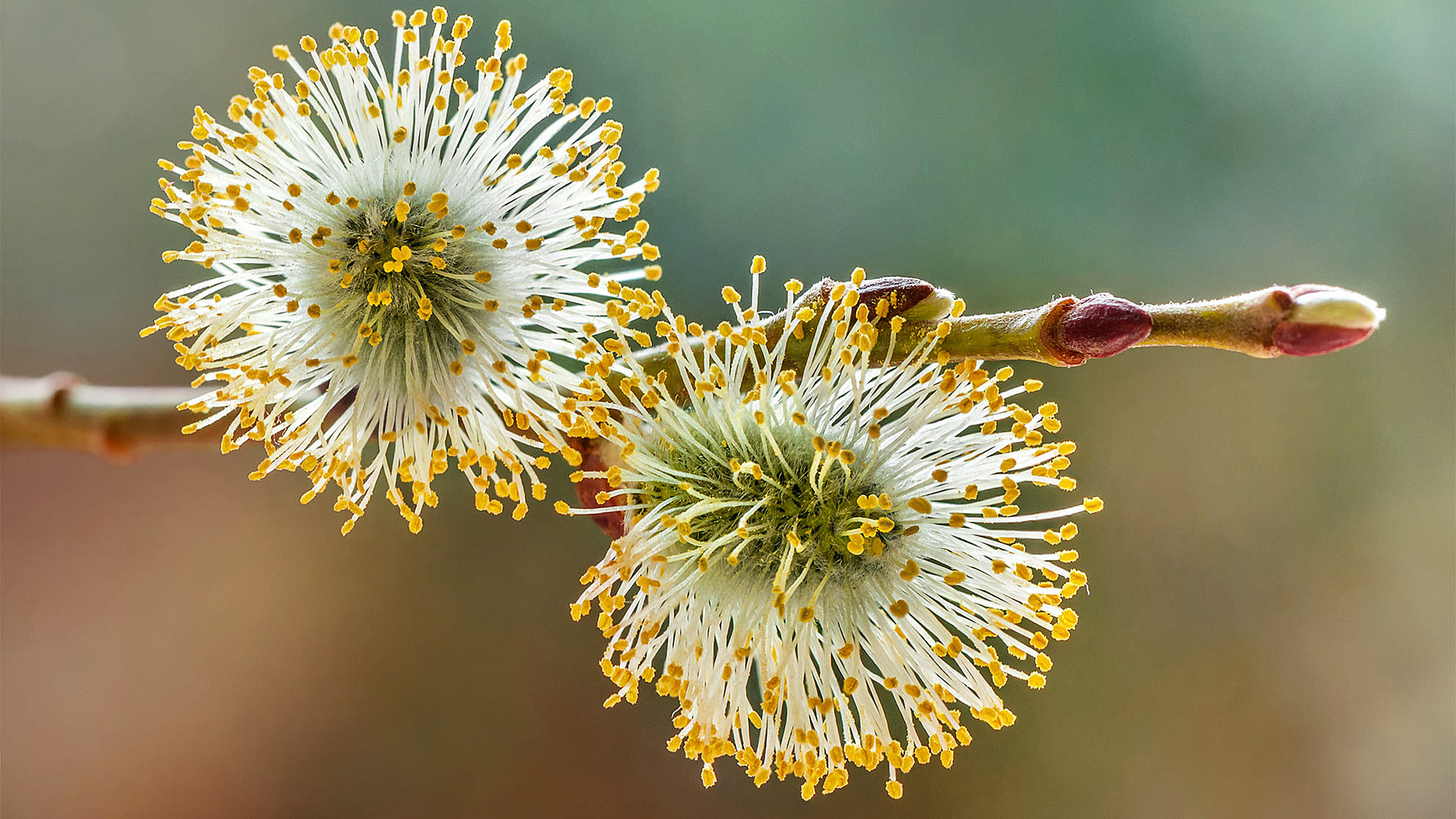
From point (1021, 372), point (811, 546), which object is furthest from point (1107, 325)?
point (1021, 372)

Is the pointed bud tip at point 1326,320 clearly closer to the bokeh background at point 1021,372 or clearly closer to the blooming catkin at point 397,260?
the blooming catkin at point 397,260

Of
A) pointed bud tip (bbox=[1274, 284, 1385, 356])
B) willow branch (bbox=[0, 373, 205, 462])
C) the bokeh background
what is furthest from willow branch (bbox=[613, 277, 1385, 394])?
the bokeh background

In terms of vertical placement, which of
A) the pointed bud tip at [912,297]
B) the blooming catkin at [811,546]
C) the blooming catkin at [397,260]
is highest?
the blooming catkin at [397,260]

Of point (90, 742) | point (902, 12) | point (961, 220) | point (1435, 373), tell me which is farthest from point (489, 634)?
point (1435, 373)

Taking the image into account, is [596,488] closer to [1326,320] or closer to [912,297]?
[912,297]

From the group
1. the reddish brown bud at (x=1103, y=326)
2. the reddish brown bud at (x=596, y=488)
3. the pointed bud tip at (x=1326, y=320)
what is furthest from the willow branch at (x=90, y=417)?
the pointed bud tip at (x=1326, y=320)
